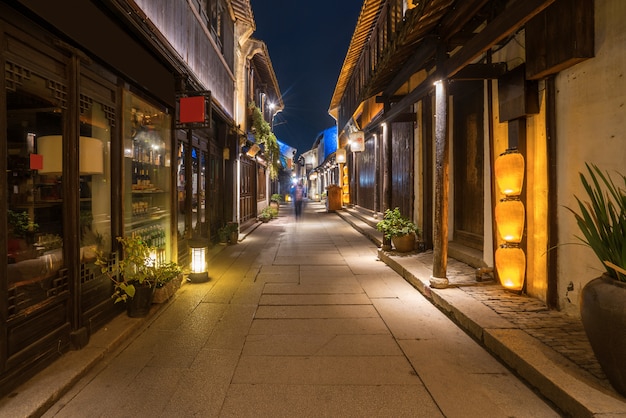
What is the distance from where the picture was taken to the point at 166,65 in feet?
23.4

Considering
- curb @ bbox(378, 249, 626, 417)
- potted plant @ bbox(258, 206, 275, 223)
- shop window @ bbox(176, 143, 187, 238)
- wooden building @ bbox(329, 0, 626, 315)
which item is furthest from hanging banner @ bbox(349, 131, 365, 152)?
curb @ bbox(378, 249, 626, 417)

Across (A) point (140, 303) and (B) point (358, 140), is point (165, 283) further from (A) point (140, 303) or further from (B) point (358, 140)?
(B) point (358, 140)

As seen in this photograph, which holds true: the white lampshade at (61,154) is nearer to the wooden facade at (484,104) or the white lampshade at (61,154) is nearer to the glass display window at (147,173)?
the glass display window at (147,173)

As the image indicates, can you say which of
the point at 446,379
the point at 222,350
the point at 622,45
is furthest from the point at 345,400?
the point at 622,45

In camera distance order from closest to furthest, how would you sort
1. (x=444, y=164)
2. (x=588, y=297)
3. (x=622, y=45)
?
(x=588, y=297), (x=622, y=45), (x=444, y=164)

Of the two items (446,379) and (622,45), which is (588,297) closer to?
(446,379)

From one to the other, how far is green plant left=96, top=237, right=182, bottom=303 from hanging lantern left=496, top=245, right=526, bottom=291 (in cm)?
561

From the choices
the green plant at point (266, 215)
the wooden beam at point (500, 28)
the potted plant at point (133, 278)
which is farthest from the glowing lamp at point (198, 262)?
the green plant at point (266, 215)

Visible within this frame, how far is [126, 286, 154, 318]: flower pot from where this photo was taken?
5355 millimetres

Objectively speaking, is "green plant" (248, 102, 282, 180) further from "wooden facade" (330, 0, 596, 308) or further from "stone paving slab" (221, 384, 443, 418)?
"stone paving slab" (221, 384, 443, 418)

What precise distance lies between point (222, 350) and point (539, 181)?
5.19 metres

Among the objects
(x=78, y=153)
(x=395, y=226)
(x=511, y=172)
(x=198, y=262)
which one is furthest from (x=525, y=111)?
(x=198, y=262)

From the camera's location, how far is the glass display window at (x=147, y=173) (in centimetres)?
607

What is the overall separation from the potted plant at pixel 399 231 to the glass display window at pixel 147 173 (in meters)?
5.62
